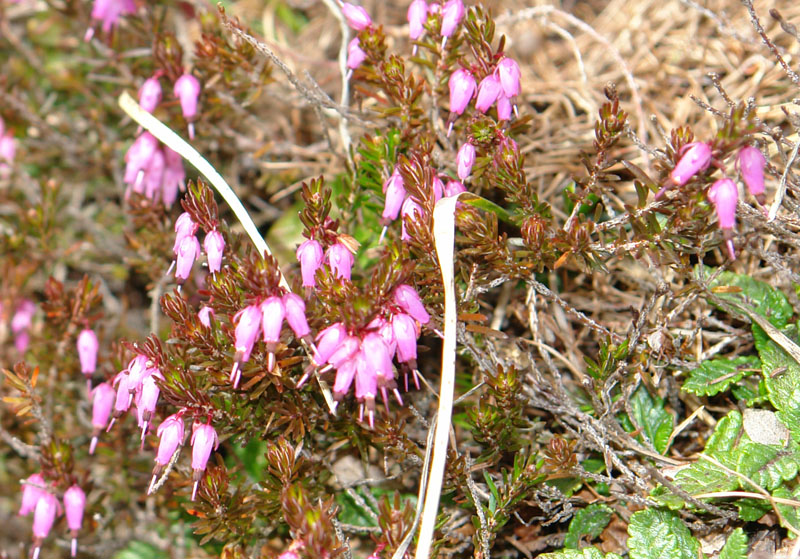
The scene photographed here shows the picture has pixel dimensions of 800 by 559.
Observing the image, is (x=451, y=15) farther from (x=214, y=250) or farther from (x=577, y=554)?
(x=577, y=554)

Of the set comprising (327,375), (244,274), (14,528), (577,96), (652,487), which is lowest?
(14,528)

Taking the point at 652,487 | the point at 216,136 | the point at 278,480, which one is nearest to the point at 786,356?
the point at 652,487

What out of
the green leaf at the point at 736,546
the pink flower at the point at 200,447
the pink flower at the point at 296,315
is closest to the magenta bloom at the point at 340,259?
the pink flower at the point at 296,315

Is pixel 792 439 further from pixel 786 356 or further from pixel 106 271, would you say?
pixel 106 271

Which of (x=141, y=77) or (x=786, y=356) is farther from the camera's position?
(x=141, y=77)

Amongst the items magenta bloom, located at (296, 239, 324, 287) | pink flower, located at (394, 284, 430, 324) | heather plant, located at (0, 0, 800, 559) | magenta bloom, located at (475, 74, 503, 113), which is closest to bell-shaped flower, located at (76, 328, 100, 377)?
heather plant, located at (0, 0, 800, 559)

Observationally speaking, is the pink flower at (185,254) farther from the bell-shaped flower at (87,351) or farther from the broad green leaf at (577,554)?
the broad green leaf at (577,554)

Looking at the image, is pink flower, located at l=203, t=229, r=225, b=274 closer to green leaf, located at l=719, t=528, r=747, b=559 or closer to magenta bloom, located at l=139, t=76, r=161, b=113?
magenta bloom, located at l=139, t=76, r=161, b=113
